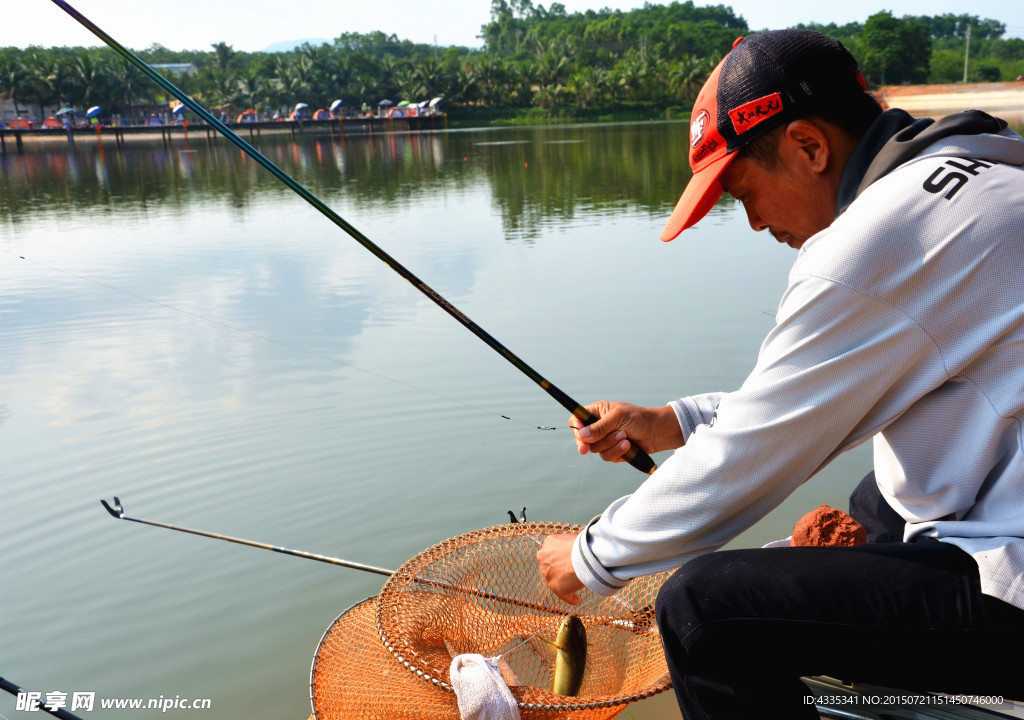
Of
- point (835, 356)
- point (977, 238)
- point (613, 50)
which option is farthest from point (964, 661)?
point (613, 50)

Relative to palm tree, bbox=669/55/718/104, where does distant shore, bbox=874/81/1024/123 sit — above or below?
below

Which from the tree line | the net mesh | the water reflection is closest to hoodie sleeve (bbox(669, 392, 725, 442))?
the net mesh

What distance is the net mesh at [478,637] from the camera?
6.50 feet

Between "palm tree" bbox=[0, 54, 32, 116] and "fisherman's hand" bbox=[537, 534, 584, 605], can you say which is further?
"palm tree" bbox=[0, 54, 32, 116]

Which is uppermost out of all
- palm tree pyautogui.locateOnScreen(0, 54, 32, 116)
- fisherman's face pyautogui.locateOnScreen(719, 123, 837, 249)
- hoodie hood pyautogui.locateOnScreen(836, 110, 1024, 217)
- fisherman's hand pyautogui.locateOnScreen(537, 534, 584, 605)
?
palm tree pyautogui.locateOnScreen(0, 54, 32, 116)

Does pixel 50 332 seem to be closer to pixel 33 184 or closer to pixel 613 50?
pixel 33 184

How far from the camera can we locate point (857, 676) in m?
1.49

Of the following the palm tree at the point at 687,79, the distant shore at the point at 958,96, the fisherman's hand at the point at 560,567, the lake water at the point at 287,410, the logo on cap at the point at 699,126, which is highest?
the palm tree at the point at 687,79

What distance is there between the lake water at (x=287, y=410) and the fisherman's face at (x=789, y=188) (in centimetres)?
173

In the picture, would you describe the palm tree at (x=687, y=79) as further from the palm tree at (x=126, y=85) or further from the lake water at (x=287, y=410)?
the lake water at (x=287, y=410)

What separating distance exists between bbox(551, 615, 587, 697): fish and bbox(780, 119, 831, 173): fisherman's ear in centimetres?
124

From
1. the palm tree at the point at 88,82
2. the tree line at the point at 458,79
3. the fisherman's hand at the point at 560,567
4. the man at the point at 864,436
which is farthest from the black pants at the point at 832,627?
the palm tree at the point at 88,82

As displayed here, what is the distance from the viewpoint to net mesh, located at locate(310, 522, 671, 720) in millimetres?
1981

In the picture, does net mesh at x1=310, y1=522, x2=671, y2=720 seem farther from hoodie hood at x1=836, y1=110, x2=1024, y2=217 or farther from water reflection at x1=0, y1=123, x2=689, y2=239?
water reflection at x1=0, y1=123, x2=689, y2=239
